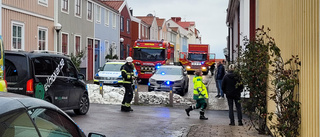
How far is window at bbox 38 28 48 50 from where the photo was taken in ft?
82.8

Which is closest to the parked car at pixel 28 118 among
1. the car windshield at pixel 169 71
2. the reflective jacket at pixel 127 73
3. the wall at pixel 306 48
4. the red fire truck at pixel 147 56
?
the wall at pixel 306 48

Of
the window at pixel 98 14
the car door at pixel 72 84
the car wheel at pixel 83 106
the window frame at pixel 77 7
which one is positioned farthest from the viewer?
the window at pixel 98 14

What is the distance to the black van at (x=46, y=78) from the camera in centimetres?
1072

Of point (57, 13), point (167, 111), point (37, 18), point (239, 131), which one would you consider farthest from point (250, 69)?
point (57, 13)

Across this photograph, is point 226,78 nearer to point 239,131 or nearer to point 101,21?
point 239,131

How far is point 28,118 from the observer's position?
3.11 meters

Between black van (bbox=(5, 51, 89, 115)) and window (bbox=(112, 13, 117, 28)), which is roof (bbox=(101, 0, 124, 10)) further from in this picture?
black van (bbox=(5, 51, 89, 115))

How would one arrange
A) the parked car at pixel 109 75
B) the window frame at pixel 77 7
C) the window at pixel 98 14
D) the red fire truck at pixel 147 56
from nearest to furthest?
1. the parked car at pixel 109 75
2. the red fire truck at pixel 147 56
3. the window frame at pixel 77 7
4. the window at pixel 98 14

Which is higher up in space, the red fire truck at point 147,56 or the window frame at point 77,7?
the window frame at point 77,7

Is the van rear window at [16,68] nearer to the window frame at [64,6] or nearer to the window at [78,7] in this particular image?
the window frame at [64,6]

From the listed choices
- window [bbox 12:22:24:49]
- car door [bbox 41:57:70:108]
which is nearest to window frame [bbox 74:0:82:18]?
window [bbox 12:22:24:49]

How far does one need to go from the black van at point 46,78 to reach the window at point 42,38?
1289 centimetres

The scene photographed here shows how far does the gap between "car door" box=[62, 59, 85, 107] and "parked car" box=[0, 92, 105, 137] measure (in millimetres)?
8854

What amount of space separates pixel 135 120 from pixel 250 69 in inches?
176
